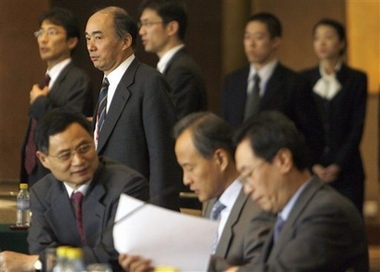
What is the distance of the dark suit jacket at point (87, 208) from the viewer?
475 centimetres

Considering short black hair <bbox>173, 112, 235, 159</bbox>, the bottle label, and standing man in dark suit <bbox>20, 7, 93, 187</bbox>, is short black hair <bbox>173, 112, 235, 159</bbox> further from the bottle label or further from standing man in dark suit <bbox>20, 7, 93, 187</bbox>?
standing man in dark suit <bbox>20, 7, 93, 187</bbox>

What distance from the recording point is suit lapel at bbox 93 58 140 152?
5.55 m

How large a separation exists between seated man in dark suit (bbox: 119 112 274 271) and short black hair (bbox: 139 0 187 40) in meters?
2.28

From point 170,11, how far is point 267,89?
28.9 inches

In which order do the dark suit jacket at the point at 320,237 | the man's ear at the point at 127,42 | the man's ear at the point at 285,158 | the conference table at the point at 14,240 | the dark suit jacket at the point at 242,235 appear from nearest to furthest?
the dark suit jacket at the point at 320,237
the man's ear at the point at 285,158
the dark suit jacket at the point at 242,235
the conference table at the point at 14,240
the man's ear at the point at 127,42

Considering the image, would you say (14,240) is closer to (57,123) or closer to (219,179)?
(57,123)

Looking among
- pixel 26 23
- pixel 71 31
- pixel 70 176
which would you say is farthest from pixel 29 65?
pixel 70 176

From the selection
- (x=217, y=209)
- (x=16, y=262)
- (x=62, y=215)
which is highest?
(x=217, y=209)

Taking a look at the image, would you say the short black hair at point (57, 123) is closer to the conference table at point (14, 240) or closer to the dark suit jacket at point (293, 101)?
the conference table at point (14, 240)

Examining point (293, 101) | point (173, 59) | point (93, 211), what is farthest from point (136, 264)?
point (293, 101)

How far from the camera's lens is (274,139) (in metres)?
3.81

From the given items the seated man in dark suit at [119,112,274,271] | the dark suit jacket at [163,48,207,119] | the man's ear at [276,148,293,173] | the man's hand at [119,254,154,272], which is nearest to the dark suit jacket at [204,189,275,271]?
the seated man in dark suit at [119,112,274,271]

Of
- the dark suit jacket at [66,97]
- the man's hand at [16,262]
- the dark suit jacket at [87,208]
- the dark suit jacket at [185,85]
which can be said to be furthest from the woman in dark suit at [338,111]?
the man's hand at [16,262]

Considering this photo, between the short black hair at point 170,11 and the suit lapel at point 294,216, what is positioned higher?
the short black hair at point 170,11
